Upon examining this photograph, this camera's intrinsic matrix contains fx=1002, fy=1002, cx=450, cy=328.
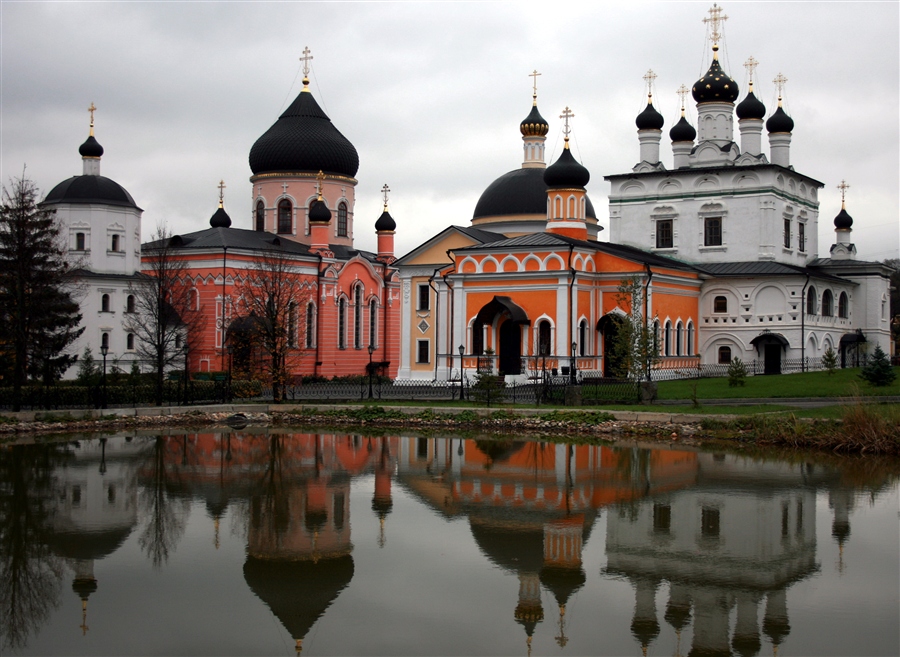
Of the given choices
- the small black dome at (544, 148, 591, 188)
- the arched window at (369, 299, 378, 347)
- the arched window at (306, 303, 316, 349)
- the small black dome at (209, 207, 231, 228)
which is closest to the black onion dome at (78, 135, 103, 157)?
the small black dome at (209, 207, 231, 228)

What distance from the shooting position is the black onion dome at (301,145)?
4525 centimetres

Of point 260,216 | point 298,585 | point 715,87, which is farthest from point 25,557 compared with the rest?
point 260,216

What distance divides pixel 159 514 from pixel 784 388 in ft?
62.0

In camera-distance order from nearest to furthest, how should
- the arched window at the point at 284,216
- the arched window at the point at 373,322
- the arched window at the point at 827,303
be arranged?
the arched window at the point at 827,303 < the arched window at the point at 373,322 < the arched window at the point at 284,216

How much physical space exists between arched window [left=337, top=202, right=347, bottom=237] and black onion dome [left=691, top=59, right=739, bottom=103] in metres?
16.6

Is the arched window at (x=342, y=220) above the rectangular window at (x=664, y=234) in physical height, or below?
above

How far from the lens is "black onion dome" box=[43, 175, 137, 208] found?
37688 millimetres

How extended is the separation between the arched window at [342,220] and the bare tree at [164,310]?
365 inches

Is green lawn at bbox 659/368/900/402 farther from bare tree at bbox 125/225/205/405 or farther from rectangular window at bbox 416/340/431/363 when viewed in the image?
bare tree at bbox 125/225/205/405

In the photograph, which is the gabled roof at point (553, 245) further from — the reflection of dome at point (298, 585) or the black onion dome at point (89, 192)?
the reflection of dome at point (298, 585)

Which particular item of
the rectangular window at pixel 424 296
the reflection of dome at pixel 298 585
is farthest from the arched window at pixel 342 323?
the reflection of dome at pixel 298 585

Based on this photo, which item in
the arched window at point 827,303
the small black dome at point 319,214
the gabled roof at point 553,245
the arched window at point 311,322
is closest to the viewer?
the gabled roof at point 553,245

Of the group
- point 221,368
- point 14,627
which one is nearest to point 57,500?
point 14,627

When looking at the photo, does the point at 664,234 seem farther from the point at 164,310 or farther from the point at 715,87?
the point at 164,310
